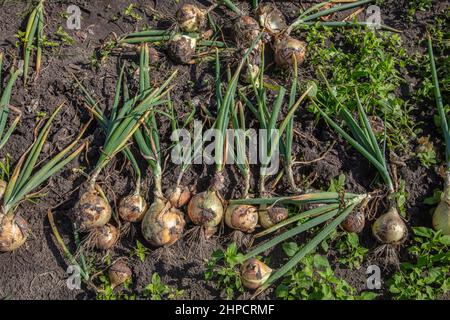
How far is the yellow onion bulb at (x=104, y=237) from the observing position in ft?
8.38

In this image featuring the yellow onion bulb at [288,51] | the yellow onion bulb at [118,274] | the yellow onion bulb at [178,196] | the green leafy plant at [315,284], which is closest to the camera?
the green leafy plant at [315,284]

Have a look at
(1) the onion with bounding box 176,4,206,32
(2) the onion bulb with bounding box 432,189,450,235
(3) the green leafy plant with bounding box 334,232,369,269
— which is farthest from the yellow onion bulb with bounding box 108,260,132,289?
(2) the onion bulb with bounding box 432,189,450,235

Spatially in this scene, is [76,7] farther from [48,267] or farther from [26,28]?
[48,267]

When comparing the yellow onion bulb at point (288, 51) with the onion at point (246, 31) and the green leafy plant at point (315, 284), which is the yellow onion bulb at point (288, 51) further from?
the green leafy plant at point (315, 284)

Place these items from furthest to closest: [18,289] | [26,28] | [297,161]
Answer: [26,28]
[297,161]
[18,289]

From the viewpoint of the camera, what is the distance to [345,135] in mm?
2633

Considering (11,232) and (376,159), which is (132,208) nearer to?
(11,232)

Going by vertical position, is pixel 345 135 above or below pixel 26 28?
below

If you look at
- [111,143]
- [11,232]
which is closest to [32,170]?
[11,232]

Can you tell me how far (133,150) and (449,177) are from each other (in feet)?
5.25

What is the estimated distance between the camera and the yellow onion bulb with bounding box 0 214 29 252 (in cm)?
251

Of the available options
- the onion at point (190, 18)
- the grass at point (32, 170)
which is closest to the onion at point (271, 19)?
the onion at point (190, 18)

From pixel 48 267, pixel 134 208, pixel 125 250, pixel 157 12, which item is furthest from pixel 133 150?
pixel 157 12

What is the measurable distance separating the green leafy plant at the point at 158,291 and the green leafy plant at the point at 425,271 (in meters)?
1.00
